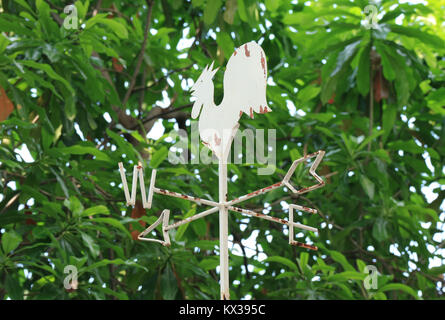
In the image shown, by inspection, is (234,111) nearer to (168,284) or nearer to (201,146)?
(201,146)

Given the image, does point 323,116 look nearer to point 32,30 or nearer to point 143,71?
point 143,71

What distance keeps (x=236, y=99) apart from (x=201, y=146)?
1.77 m

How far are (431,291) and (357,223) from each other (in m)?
0.86

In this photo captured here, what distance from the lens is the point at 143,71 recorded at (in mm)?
4453

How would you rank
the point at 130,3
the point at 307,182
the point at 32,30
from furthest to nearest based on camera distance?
the point at 130,3, the point at 307,182, the point at 32,30

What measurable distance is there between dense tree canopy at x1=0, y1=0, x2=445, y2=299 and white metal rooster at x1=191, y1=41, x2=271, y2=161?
67.7 inches

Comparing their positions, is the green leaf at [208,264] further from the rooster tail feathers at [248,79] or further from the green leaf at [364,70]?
the rooster tail feathers at [248,79]

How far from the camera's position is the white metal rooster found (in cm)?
125

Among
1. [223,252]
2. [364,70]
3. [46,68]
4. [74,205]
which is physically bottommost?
[223,252]

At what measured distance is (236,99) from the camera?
1.29 meters

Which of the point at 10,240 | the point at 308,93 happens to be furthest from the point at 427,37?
the point at 10,240

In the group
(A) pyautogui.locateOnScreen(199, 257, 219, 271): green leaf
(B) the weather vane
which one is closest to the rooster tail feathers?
(B) the weather vane

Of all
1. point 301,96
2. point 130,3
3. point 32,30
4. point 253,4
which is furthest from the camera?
point 130,3

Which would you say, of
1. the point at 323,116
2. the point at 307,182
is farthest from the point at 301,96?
the point at 307,182
